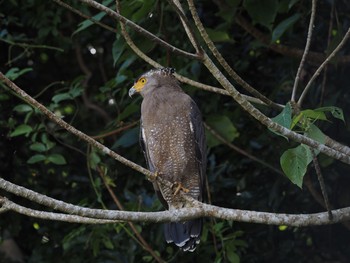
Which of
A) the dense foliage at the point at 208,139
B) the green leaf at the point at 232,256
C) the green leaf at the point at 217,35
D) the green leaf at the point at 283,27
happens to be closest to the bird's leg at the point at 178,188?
the dense foliage at the point at 208,139

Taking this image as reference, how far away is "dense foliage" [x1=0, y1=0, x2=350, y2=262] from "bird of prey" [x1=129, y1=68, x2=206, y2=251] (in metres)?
0.15

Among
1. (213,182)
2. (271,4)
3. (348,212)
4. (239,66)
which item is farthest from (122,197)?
(348,212)

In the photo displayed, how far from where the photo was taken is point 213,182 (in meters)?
6.23

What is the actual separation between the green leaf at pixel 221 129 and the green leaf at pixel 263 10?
0.74 m

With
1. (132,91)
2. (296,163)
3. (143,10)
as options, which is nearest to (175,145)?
(132,91)

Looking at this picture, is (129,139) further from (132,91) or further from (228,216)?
(228,216)

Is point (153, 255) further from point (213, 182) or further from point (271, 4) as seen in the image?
point (271, 4)

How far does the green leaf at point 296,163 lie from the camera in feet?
11.9

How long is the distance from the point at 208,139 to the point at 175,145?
0.26 meters

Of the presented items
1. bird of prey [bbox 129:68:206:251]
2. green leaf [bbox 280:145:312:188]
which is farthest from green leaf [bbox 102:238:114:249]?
green leaf [bbox 280:145:312:188]

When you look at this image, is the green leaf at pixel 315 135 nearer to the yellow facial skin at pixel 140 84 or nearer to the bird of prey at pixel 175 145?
the bird of prey at pixel 175 145

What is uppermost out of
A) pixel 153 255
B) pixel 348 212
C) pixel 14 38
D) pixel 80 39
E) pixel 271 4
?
pixel 80 39

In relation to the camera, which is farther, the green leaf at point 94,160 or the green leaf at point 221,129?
the green leaf at point 94,160

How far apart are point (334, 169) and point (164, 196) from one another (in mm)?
1243
